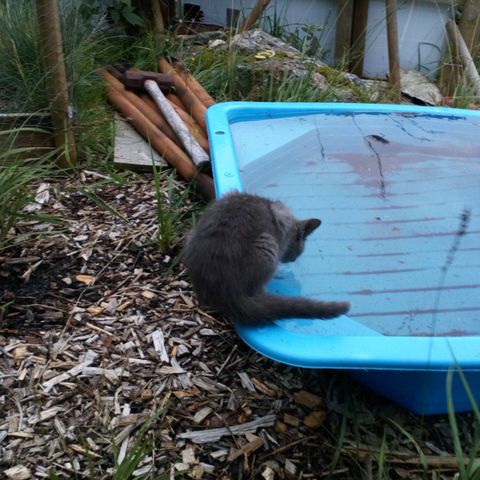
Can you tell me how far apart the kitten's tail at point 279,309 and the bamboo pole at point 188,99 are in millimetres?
2077

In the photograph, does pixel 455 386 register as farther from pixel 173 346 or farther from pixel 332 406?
pixel 173 346

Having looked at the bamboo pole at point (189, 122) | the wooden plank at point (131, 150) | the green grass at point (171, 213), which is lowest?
the green grass at point (171, 213)

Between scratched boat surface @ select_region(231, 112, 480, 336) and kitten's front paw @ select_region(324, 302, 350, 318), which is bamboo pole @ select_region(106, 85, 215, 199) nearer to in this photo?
scratched boat surface @ select_region(231, 112, 480, 336)

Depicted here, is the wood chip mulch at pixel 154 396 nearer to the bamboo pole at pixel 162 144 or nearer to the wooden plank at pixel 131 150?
the bamboo pole at pixel 162 144

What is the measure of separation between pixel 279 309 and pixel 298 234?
501 millimetres

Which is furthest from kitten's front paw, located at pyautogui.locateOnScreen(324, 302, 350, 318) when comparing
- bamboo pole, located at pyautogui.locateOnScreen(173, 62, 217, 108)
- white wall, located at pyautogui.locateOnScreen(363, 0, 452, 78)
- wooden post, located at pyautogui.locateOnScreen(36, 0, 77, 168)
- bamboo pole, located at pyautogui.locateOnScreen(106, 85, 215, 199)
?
white wall, located at pyautogui.locateOnScreen(363, 0, 452, 78)

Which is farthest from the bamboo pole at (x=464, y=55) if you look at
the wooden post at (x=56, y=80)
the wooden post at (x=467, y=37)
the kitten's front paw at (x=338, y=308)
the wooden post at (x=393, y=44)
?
the kitten's front paw at (x=338, y=308)

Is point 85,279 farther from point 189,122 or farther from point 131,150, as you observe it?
point 189,122

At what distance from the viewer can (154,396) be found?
2.17 metres

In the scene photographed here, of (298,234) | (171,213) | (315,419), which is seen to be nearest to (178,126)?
(171,213)

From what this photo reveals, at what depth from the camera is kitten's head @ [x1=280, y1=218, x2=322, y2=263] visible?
2.38 meters

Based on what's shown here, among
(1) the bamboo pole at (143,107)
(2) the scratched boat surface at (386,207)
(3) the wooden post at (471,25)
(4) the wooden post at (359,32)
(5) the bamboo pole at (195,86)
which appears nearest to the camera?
(2) the scratched boat surface at (386,207)

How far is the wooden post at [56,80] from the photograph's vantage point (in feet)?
A: 9.98

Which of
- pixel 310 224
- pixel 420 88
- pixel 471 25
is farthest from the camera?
pixel 471 25
